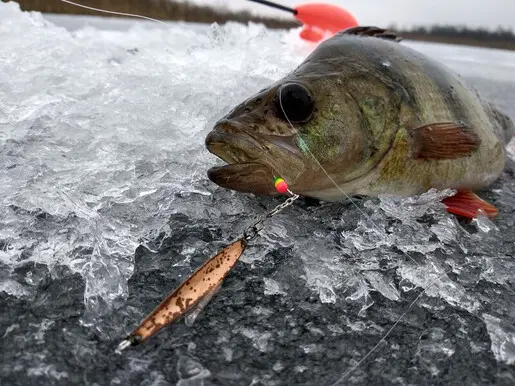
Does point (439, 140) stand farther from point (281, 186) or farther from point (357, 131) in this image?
point (281, 186)

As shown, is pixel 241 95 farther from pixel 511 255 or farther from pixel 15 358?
pixel 15 358

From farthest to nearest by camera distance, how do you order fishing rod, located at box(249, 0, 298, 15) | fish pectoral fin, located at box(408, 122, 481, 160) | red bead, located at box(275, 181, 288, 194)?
fishing rod, located at box(249, 0, 298, 15)
fish pectoral fin, located at box(408, 122, 481, 160)
red bead, located at box(275, 181, 288, 194)

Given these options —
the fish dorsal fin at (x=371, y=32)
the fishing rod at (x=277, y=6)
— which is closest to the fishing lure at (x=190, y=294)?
the fish dorsal fin at (x=371, y=32)

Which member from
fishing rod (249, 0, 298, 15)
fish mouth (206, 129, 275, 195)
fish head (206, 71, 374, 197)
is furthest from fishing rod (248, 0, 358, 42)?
fish mouth (206, 129, 275, 195)

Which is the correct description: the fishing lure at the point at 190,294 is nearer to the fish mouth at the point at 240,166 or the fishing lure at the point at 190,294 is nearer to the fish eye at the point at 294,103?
the fish mouth at the point at 240,166

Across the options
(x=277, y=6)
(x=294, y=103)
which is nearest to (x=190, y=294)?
(x=294, y=103)

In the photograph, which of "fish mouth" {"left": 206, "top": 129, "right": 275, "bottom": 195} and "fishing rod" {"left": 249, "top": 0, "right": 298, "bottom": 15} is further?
"fishing rod" {"left": 249, "top": 0, "right": 298, "bottom": 15}

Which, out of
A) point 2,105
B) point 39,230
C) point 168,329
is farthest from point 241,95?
point 168,329

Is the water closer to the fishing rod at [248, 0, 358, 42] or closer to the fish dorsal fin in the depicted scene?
the fish dorsal fin
